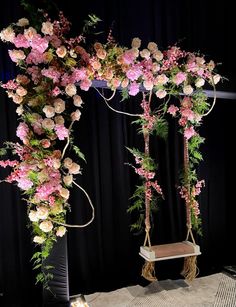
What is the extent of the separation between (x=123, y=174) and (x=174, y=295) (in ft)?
3.63

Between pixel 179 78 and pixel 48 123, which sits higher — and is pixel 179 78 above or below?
above

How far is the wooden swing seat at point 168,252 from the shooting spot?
8.93ft

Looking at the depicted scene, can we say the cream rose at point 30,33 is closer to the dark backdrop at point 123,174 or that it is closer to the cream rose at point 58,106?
the cream rose at point 58,106

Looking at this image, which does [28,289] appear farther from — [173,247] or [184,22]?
[184,22]

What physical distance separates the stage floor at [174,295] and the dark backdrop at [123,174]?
130 mm

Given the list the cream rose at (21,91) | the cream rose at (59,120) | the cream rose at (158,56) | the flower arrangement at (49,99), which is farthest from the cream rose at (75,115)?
the cream rose at (158,56)

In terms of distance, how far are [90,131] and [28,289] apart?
54.4 inches

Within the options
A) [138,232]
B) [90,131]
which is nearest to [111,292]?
[138,232]

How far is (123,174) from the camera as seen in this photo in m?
3.03

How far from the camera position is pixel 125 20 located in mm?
3062

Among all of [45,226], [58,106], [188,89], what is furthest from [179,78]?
[45,226]

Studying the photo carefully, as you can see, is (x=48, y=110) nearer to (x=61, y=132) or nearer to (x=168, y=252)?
(x=61, y=132)

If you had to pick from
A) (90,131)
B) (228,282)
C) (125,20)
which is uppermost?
(125,20)

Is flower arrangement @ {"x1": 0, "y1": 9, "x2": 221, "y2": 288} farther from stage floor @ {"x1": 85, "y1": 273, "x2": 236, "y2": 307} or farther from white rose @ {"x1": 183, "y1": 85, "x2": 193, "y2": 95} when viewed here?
stage floor @ {"x1": 85, "y1": 273, "x2": 236, "y2": 307}
